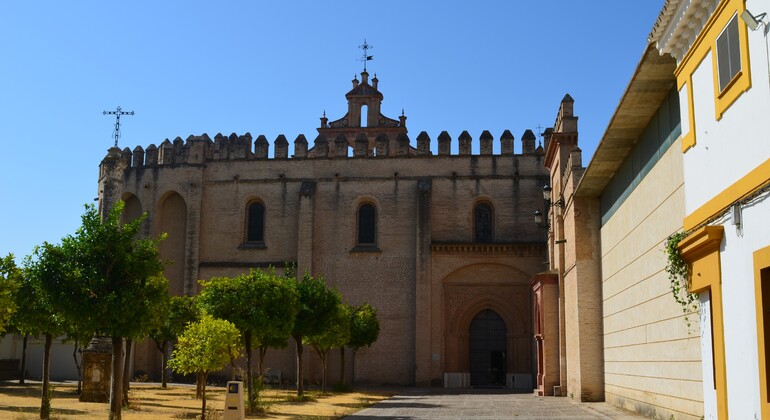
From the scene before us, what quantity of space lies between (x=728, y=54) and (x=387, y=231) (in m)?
26.8

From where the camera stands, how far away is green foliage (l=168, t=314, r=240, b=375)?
647 inches

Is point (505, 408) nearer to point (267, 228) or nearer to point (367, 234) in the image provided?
point (367, 234)

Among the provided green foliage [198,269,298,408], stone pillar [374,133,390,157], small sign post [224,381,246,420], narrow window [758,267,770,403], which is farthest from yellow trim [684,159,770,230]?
stone pillar [374,133,390,157]

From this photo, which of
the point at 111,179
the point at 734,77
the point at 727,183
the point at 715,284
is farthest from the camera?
the point at 111,179

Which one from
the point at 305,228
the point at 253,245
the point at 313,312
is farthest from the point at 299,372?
the point at 253,245

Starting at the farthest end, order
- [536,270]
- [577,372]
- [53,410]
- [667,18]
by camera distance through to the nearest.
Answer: [536,270] < [577,372] < [53,410] < [667,18]

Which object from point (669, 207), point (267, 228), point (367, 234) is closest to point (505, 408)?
point (669, 207)

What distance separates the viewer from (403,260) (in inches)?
1379

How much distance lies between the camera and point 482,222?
35438mm

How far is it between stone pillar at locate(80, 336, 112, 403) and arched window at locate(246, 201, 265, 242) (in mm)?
14516

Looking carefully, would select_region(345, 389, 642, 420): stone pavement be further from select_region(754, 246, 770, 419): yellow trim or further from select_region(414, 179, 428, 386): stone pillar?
select_region(754, 246, 770, 419): yellow trim

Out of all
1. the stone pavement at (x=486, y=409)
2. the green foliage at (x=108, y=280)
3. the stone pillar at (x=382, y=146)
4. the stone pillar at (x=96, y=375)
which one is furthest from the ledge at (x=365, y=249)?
the green foliage at (x=108, y=280)

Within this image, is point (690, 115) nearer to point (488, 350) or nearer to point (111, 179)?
point (488, 350)

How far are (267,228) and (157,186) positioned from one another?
5.67m
